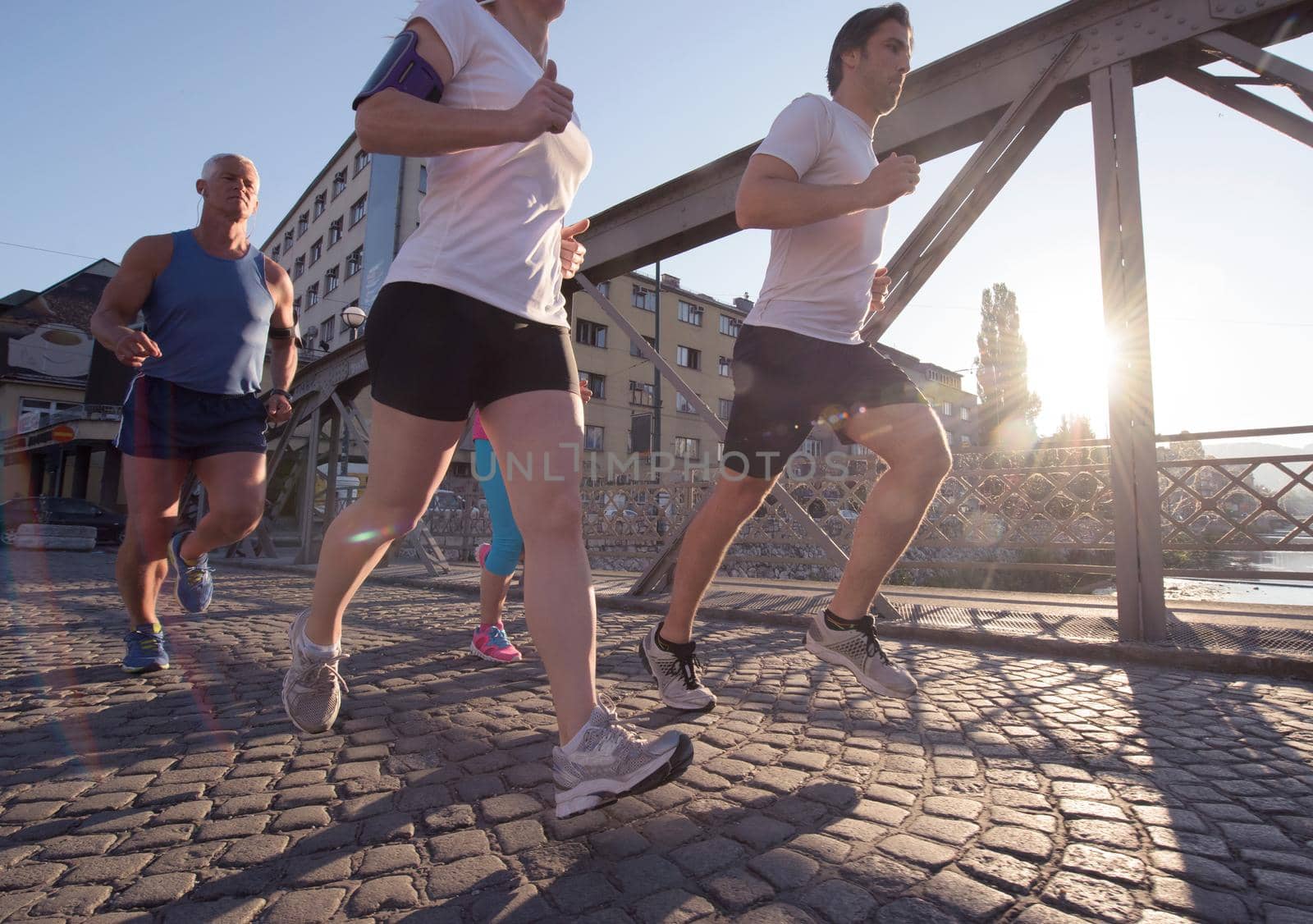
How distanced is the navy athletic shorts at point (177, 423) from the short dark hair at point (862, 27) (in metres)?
2.83

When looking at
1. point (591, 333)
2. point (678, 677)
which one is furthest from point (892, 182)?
point (591, 333)

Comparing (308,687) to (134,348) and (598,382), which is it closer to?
(134,348)

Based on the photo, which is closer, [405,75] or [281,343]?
[405,75]

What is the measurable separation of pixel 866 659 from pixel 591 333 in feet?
118

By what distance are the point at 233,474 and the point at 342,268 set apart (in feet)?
129

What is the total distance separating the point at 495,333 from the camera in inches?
68.9

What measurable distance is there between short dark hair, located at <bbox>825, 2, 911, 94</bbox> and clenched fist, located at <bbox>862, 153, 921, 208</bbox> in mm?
704

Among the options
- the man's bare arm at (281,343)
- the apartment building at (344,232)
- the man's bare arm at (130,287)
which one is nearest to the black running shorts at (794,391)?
the man's bare arm at (281,343)

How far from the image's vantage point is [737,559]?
10.1 metres

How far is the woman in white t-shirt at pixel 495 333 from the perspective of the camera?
161cm

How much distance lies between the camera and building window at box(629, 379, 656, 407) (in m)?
38.8

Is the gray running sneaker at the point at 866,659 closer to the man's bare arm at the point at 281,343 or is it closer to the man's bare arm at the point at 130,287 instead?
the man's bare arm at the point at 281,343

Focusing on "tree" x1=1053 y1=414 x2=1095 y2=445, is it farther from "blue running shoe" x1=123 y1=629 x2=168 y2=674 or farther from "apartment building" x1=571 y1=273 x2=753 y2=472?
"blue running shoe" x1=123 y1=629 x2=168 y2=674

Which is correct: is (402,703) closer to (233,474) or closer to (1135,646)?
(233,474)
